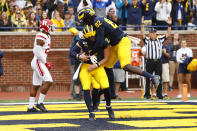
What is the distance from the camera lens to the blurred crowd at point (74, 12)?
2106 cm

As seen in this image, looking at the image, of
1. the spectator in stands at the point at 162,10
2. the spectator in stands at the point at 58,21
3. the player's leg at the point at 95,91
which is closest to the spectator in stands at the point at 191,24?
the spectator in stands at the point at 162,10

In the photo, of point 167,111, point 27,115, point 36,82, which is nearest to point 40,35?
point 36,82

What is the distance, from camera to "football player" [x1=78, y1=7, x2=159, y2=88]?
10.6m

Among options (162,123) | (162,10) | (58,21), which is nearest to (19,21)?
A: (58,21)

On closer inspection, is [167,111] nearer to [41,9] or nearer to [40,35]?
[40,35]

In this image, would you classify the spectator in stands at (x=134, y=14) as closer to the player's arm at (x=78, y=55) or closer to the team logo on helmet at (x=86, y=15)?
the player's arm at (x=78, y=55)

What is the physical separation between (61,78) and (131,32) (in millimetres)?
3239

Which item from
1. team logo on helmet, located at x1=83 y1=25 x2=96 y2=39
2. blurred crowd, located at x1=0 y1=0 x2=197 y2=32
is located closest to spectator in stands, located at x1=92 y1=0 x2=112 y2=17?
blurred crowd, located at x1=0 y1=0 x2=197 y2=32

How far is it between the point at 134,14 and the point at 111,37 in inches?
422

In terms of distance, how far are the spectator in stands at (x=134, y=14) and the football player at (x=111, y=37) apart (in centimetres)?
1027

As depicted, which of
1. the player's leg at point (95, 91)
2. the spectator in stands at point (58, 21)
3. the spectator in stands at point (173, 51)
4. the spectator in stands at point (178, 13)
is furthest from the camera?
the spectator in stands at point (178, 13)

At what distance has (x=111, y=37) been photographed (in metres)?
11.0

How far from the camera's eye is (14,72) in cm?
2139

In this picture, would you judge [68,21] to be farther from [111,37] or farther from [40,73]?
[111,37]
